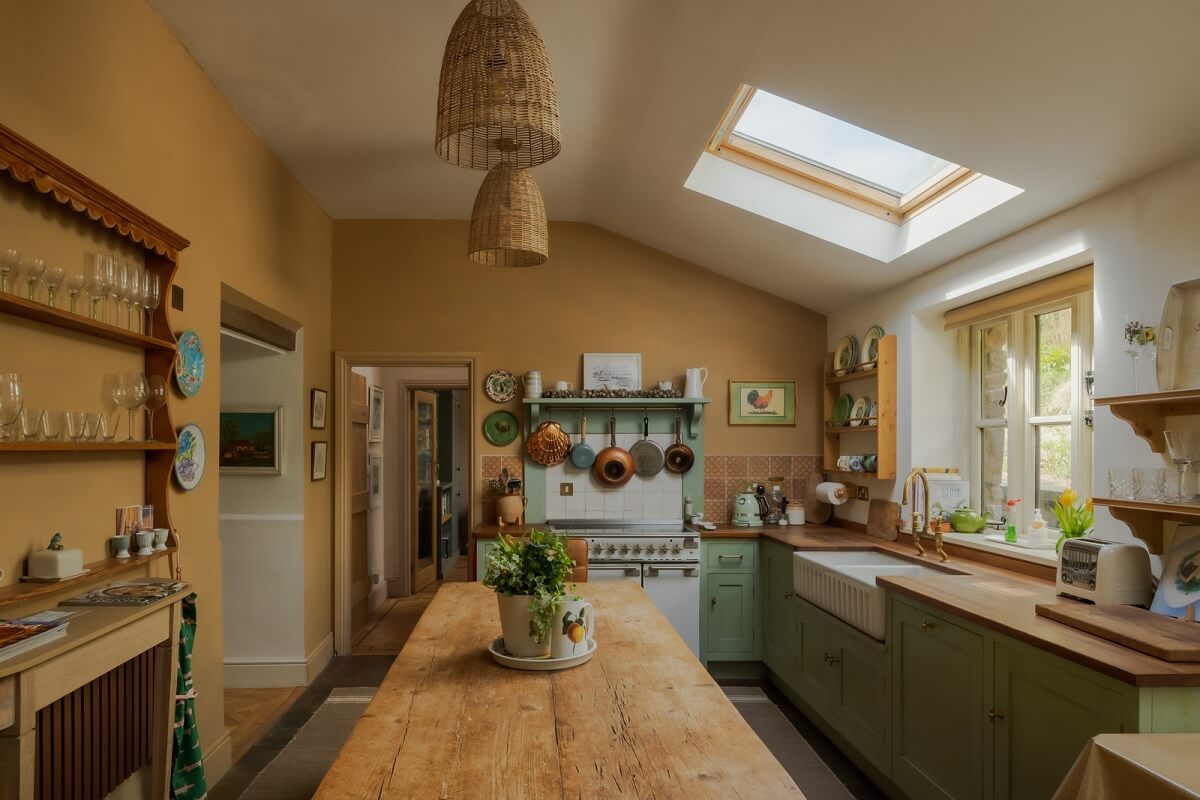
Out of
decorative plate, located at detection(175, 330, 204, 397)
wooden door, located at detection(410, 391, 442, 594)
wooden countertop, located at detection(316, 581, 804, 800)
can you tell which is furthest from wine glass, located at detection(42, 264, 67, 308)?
wooden door, located at detection(410, 391, 442, 594)

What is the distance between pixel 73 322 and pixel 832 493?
411 cm

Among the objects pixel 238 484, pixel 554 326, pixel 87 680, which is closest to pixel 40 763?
pixel 87 680

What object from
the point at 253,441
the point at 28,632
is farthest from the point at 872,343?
the point at 28,632

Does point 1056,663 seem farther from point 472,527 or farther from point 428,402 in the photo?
point 428,402

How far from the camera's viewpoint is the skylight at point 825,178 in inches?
137

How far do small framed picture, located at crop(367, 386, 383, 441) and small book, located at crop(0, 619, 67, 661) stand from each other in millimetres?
4406

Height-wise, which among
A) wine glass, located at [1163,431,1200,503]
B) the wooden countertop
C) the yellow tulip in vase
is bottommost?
the wooden countertop

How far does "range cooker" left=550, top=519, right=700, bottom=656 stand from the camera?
14.9 feet

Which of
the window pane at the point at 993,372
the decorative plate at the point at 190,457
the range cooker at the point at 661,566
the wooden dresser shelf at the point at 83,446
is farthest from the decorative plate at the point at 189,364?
the window pane at the point at 993,372

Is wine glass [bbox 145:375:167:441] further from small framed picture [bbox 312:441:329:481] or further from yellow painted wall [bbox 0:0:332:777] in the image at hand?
small framed picture [bbox 312:441:329:481]

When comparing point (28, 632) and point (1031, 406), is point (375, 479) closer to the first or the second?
point (28, 632)

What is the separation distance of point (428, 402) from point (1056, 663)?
6376 mm

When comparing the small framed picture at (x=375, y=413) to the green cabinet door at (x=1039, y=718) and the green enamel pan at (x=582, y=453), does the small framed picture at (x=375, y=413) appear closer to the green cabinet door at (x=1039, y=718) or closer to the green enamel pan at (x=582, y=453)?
the green enamel pan at (x=582, y=453)

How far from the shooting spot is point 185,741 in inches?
103
